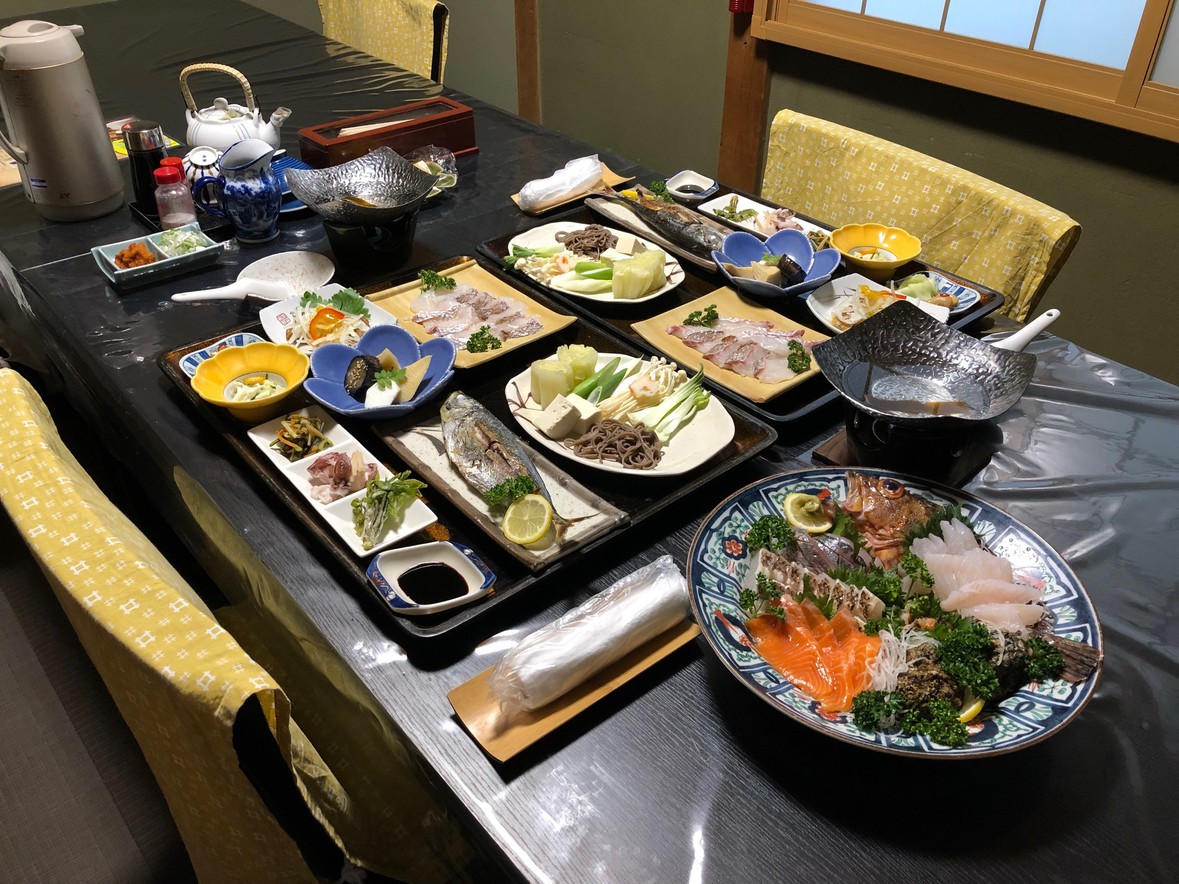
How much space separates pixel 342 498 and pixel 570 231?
41.8 inches

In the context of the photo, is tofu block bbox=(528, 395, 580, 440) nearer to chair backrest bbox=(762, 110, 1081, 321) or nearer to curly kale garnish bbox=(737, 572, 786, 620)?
curly kale garnish bbox=(737, 572, 786, 620)

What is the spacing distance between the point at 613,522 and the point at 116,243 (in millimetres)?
1542

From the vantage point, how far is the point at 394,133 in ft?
7.61

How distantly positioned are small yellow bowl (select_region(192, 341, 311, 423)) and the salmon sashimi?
2.96ft

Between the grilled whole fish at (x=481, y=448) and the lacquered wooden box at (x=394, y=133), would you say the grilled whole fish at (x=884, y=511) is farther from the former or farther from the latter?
the lacquered wooden box at (x=394, y=133)

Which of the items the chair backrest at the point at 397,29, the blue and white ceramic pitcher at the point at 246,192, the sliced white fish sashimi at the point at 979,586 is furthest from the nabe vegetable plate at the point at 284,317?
the chair backrest at the point at 397,29

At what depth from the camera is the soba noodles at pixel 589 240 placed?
200cm

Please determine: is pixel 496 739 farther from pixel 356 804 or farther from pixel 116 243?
pixel 116 243

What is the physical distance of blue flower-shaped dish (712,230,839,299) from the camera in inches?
71.8

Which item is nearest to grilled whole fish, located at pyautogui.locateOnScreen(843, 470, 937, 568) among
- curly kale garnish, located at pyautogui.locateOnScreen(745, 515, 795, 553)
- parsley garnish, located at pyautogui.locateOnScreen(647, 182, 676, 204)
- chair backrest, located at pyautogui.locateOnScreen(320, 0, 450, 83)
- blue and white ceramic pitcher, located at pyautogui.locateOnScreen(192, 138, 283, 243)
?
curly kale garnish, located at pyautogui.locateOnScreen(745, 515, 795, 553)

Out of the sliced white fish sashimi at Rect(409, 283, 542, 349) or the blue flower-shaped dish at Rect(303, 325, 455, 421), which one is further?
the sliced white fish sashimi at Rect(409, 283, 542, 349)

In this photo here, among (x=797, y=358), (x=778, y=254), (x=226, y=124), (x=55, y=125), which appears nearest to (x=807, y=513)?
(x=797, y=358)

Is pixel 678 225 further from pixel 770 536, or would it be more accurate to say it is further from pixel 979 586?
pixel 979 586

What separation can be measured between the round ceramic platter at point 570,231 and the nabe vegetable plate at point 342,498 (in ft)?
2.15
